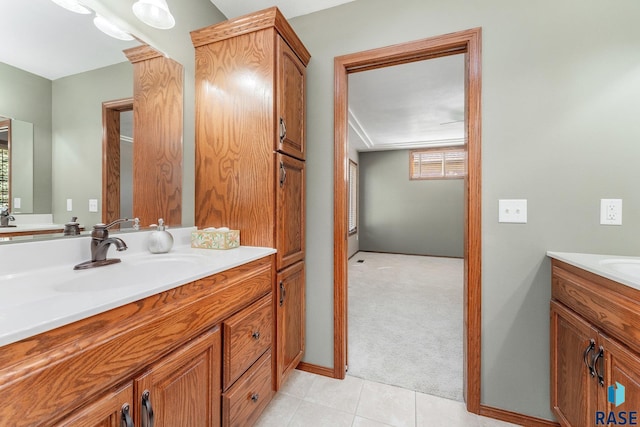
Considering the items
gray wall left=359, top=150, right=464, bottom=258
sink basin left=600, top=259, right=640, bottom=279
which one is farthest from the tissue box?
gray wall left=359, top=150, right=464, bottom=258

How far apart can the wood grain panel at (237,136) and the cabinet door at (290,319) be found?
302 mm

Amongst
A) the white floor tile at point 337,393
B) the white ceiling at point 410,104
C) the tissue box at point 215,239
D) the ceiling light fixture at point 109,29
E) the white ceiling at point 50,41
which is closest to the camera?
the white ceiling at point 50,41

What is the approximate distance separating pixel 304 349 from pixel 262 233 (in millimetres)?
953

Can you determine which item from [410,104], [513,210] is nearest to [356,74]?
[410,104]

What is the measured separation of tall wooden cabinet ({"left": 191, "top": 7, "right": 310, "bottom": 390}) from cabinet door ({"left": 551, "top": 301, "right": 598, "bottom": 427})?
4.49ft

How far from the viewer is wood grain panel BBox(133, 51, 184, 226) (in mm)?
1404

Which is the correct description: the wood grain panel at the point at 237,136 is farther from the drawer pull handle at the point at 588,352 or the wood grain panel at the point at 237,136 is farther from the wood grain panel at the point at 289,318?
the drawer pull handle at the point at 588,352

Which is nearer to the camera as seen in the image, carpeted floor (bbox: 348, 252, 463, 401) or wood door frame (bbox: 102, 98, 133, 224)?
wood door frame (bbox: 102, 98, 133, 224)

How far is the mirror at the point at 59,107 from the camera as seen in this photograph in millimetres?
984

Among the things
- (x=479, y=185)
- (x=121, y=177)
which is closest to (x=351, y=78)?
(x=479, y=185)

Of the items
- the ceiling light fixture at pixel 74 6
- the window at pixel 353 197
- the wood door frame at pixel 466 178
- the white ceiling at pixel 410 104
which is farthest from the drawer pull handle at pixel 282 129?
the window at pixel 353 197

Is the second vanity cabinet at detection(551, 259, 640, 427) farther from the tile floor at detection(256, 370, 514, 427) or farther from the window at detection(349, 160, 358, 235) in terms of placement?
the window at detection(349, 160, 358, 235)

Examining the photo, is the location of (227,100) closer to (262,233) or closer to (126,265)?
(262,233)

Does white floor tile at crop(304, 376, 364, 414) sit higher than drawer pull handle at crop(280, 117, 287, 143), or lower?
lower
